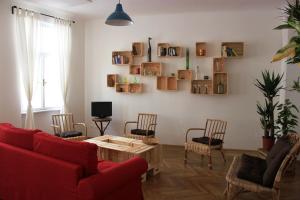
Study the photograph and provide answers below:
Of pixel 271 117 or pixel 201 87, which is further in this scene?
pixel 201 87

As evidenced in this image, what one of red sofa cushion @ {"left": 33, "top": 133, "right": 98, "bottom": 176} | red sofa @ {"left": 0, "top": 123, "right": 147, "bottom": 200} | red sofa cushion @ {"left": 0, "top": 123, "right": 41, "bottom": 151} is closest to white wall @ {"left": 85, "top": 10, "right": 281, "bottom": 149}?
red sofa @ {"left": 0, "top": 123, "right": 147, "bottom": 200}

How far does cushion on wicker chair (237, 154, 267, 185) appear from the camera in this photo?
118 inches

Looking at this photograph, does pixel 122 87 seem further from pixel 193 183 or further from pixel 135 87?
pixel 193 183

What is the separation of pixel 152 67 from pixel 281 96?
2821mm

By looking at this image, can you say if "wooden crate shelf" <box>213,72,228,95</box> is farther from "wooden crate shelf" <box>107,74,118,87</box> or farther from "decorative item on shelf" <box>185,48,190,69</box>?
"wooden crate shelf" <box>107,74,118,87</box>

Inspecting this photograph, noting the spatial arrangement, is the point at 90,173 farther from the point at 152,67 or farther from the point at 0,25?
the point at 152,67

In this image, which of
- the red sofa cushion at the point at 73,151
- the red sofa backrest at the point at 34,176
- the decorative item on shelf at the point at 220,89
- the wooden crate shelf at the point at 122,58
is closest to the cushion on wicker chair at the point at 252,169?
the red sofa cushion at the point at 73,151

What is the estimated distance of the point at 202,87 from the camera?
5957 mm

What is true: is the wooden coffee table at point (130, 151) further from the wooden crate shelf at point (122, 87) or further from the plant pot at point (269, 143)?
the wooden crate shelf at point (122, 87)

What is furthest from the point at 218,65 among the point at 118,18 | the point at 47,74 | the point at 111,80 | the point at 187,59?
the point at 47,74

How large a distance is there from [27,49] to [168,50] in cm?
291

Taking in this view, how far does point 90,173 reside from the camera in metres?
2.38

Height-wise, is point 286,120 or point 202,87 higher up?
point 202,87

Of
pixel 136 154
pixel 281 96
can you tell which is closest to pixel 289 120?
pixel 281 96
